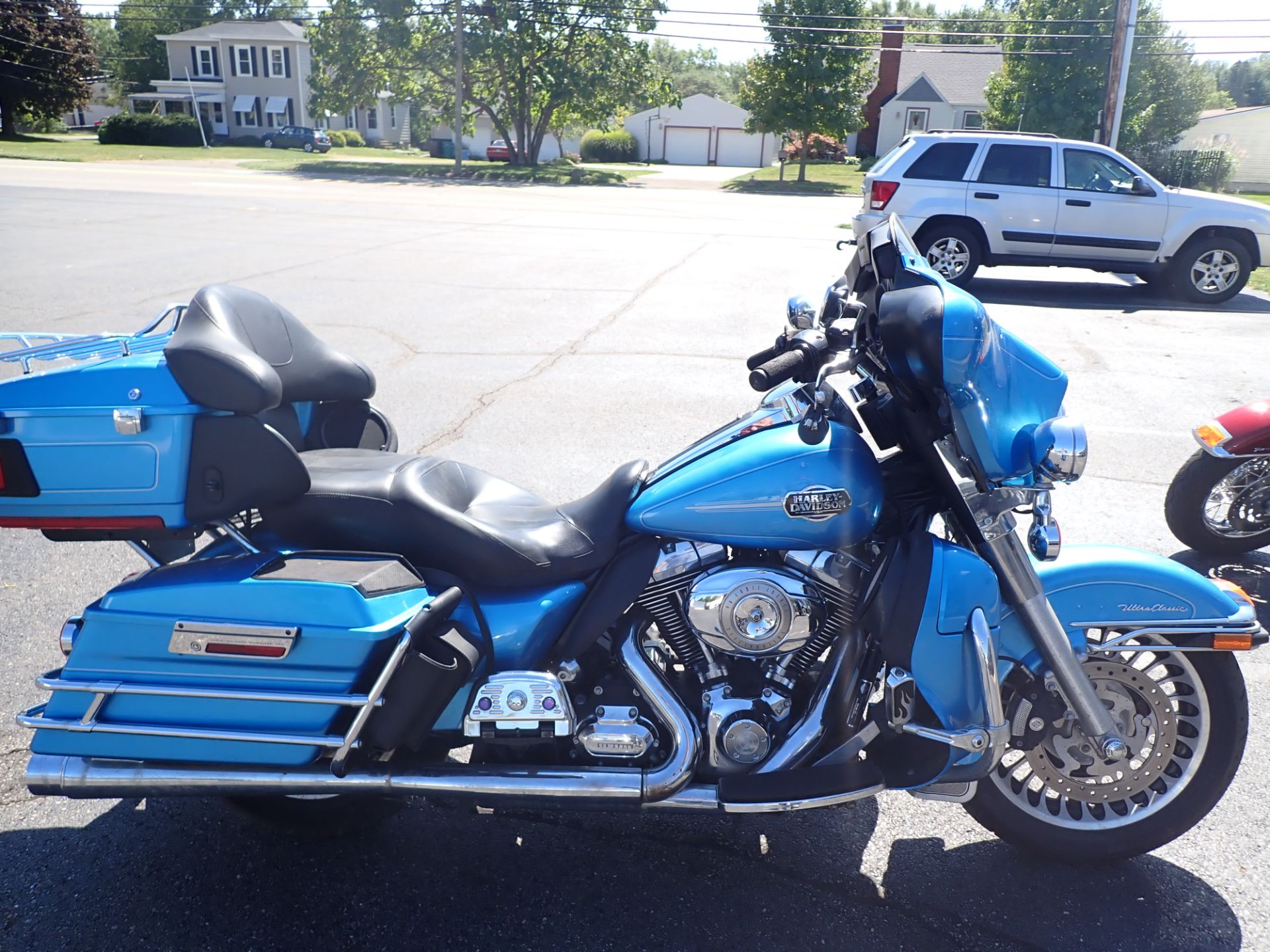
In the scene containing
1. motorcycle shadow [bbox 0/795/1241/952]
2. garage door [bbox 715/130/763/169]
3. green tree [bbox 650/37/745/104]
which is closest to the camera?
motorcycle shadow [bbox 0/795/1241/952]

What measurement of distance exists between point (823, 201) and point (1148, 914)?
2867 cm

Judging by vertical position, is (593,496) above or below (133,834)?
above

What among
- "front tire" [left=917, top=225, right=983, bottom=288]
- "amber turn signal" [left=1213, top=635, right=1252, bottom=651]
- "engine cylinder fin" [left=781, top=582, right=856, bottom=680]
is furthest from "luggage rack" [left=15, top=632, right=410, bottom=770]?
"front tire" [left=917, top=225, right=983, bottom=288]

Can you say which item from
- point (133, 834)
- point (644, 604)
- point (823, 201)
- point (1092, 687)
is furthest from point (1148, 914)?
point (823, 201)

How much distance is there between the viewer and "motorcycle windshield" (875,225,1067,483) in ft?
7.09

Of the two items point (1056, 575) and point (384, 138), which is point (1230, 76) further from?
point (1056, 575)

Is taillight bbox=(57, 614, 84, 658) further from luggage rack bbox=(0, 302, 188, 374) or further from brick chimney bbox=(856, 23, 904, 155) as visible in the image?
brick chimney bbox=(856, 23, 904, 155)

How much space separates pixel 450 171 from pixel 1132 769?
1460 inches

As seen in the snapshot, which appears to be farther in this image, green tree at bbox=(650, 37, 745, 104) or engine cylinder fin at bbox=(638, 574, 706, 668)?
green tree at bbox=(650, 37, 745, 104)

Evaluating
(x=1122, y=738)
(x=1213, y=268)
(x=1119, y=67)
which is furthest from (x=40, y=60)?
(x=1122, y=738)

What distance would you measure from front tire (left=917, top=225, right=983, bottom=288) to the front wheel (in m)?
10.7

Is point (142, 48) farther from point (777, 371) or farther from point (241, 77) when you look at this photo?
point (777, 371)

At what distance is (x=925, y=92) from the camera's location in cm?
5391

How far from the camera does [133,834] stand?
113 inches
